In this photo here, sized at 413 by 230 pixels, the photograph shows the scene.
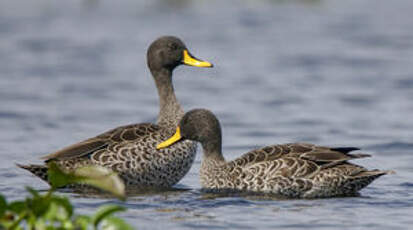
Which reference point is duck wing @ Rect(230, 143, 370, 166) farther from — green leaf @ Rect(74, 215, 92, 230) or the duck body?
green leaf @ Rect(74, 215, 92, 230)

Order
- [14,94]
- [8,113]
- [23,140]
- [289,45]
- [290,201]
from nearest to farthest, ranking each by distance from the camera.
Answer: [290,201]
[23,140]
[8,113]
[14,94]
[289,45]

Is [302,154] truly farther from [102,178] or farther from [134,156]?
[102,178]

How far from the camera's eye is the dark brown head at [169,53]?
446 inches

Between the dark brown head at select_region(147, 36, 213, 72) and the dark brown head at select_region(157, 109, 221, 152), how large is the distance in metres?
1.01

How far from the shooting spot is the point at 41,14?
2541 cm

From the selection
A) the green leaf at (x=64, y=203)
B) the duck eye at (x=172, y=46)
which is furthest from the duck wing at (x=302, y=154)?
the green leaf at (x=64, y=203)

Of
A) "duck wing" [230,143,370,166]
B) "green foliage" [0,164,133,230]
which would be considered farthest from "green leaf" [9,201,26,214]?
"duck wing" [230,143,370,166]

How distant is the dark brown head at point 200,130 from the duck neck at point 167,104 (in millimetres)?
455

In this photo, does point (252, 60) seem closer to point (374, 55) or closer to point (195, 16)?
point (374, 55)

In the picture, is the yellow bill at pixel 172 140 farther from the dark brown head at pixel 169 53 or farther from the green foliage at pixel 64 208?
the green foliage at pixel 64 208

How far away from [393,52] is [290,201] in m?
12.4

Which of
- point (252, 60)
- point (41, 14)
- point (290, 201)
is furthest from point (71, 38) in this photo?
point (290, 201)

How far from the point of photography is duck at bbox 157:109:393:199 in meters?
9.88

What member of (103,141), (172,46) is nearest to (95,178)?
(103,141)
